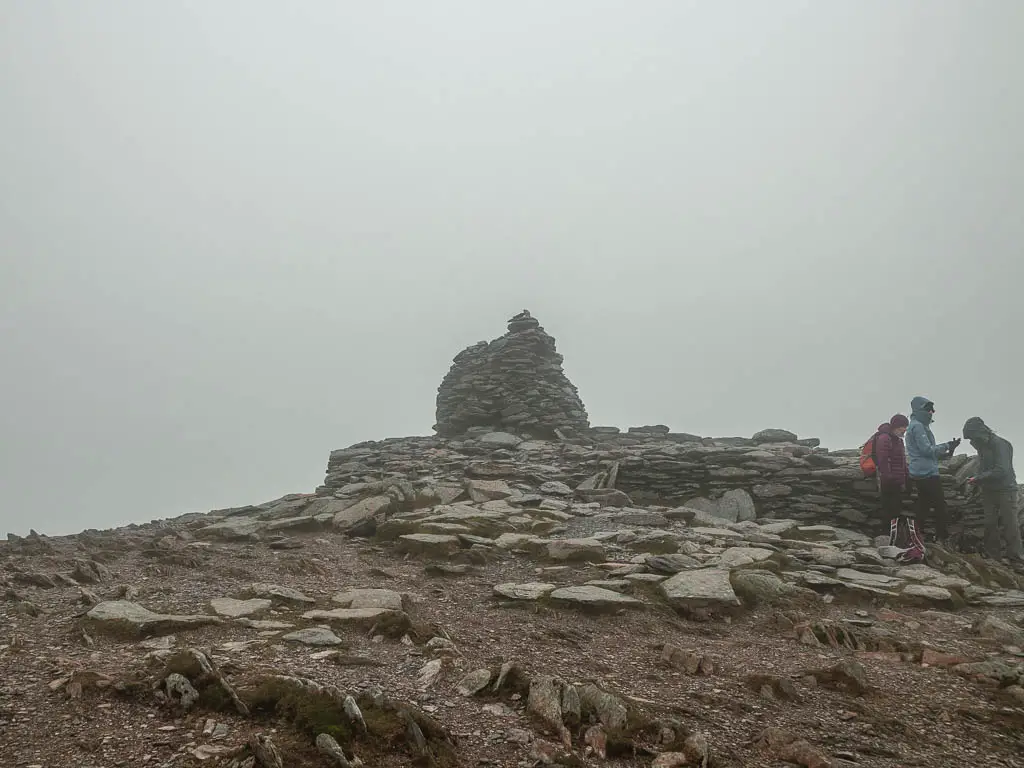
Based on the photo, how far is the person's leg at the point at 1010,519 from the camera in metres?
15.4

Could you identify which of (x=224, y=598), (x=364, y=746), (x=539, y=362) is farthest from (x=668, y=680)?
(x=539, y=362)

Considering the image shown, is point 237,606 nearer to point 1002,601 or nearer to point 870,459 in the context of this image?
point 1002,601

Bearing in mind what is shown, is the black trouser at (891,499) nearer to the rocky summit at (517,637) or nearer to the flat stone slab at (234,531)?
the rocky summit at (517,637)

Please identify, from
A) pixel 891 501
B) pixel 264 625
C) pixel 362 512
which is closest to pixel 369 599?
pixel 264 625

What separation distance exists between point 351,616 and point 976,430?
16.1 meters

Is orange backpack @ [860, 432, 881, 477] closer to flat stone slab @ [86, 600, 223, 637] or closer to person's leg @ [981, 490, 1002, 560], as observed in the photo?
person's leg @ [981, 490, 1002, 560]

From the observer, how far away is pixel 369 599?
9.66m

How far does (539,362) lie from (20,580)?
2561 cm

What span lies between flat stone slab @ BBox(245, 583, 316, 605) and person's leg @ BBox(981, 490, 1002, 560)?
16812 millimetres

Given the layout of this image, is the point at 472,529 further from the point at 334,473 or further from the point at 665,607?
the point at 334,473

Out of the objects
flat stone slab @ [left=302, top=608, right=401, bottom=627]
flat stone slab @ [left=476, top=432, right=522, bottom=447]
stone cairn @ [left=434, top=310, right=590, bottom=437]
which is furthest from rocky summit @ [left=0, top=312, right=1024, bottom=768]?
stone cairn @ [left=434, top=310, right=590, bottom=437]

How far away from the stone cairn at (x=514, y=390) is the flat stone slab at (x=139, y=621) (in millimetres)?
22761

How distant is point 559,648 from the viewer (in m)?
8.00

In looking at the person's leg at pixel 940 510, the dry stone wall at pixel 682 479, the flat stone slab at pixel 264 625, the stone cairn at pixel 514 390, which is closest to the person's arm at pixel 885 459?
the person's leg at pixel 940 510
